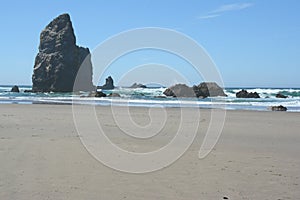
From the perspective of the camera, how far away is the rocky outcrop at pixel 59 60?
73562mm

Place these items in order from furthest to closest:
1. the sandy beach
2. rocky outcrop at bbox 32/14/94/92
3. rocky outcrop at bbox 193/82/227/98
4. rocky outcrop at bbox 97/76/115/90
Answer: rocky outcrop at bbox 97/76/115/90 < rocky outcrop at bbox 32/14/94/92 < rocky outcrop at bbox 193/82/227/98 < the sandy beach

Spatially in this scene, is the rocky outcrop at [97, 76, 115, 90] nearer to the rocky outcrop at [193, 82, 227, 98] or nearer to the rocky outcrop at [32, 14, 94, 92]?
the rocky outcrop at [32, 14, 94, 92]

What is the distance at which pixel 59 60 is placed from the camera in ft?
247

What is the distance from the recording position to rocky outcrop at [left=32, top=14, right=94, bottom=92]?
73.6 m

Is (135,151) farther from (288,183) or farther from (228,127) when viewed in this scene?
(228,127)

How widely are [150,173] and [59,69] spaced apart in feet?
233

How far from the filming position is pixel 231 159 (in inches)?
300

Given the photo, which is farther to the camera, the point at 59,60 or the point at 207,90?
the point at 59,60

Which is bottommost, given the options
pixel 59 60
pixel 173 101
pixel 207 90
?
pixel 173 101

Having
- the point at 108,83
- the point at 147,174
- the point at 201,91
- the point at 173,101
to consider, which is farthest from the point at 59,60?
the point at 147,174

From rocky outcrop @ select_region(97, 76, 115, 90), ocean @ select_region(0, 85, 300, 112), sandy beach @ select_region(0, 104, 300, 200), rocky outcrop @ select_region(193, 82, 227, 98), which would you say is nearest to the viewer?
sandy beach @ select_region(0, 104, 300, 200)

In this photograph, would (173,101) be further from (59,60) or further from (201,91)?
(59,60)

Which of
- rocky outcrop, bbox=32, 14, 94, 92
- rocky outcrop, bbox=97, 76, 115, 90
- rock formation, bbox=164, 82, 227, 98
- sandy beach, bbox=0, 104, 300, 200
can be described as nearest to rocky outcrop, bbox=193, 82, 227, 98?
rock formation, bbox=164, 82, 227, 98

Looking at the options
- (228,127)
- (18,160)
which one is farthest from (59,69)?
(18,160)
